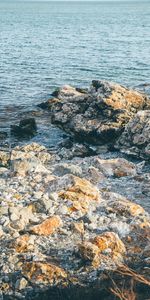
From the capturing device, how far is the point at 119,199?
20016mm

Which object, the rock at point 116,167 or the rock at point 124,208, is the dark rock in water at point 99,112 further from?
the rock at point 124,208

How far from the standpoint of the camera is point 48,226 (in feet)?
55.2

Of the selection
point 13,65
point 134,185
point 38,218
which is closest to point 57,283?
point 38,218

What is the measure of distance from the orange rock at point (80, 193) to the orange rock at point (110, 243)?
111 inches

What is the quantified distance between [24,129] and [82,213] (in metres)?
14.5

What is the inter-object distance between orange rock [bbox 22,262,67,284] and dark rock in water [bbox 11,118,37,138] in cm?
1762

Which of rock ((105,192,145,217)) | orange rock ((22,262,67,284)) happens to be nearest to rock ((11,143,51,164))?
rock ((105,192,145,217))

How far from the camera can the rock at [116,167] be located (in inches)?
956

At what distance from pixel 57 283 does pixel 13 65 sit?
5001 cm

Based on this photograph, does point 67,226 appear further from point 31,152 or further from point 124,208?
point 31,152

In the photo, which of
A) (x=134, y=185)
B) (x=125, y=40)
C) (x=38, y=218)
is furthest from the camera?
(x=125, y=40)

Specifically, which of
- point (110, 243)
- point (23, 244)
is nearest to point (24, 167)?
point (23, 244)

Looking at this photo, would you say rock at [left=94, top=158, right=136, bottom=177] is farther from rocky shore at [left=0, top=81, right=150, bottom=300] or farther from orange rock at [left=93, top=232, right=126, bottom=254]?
orange rock at [left=93, top=232, right=126, bottom=254]

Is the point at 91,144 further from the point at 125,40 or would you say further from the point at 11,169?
the point at 125,40
